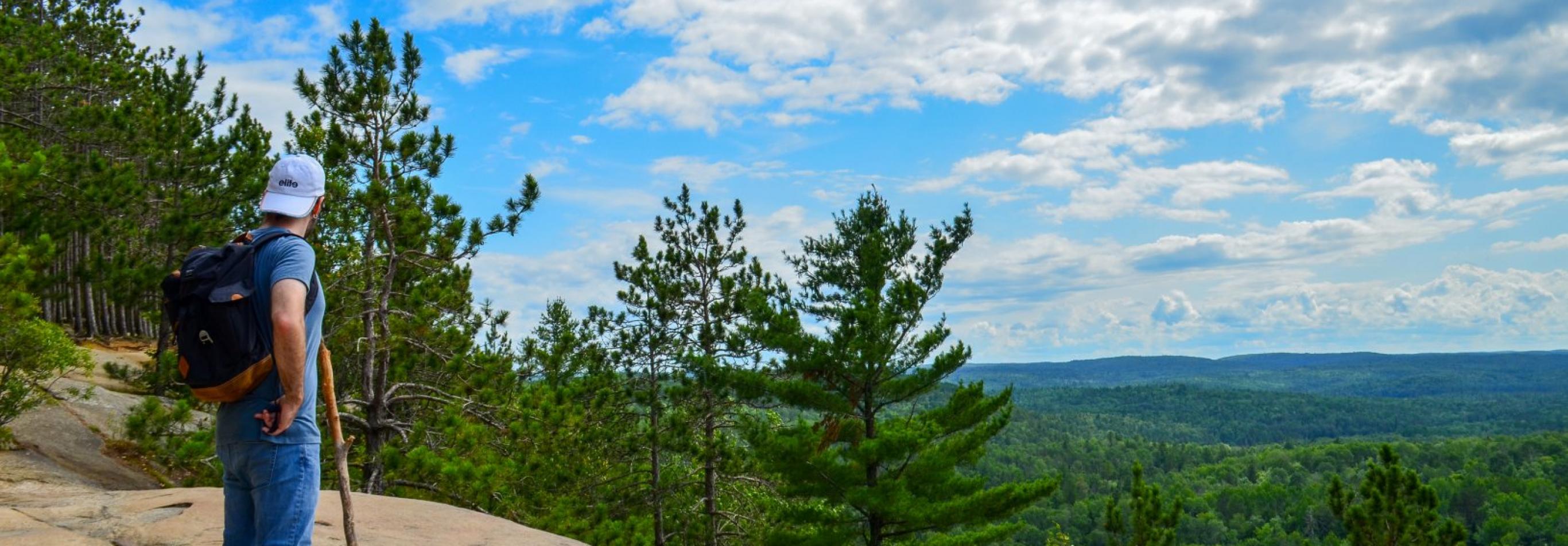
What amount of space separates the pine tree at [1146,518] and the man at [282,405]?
1637 cm

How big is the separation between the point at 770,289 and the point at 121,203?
11.6m

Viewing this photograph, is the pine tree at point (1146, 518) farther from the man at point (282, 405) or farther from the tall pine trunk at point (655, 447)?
the man at point (282, 405)

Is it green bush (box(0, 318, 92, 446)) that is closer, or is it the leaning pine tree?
green bush (box(0, 318, 92, 446))

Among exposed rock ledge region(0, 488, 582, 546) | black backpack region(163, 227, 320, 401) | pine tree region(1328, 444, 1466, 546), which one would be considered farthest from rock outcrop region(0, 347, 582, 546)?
pine tree region(1328, 444, 1466, 546)

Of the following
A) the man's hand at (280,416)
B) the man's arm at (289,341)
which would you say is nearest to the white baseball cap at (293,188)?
the man's arm at (289,341)

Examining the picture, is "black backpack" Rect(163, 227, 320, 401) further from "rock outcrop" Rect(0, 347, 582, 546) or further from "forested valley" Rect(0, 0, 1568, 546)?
"forested valley" Rect(0, 0, 1568, 546)

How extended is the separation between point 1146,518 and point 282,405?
17314 mm

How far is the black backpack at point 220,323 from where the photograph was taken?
122 inches

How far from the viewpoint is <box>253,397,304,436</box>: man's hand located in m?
3.15

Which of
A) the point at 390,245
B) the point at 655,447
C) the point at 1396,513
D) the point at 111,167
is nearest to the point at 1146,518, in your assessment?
the point at 1396,513

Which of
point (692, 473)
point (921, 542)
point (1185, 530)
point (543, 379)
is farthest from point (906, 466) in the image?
point (1185, 530)

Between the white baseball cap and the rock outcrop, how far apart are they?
3.21 meters

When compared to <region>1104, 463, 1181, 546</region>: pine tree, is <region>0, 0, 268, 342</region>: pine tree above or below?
above

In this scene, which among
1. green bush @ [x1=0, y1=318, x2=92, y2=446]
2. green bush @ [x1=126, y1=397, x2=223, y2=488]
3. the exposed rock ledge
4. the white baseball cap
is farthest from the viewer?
green bush @ [x1=126, y1=397, x2=223, y2=488]
